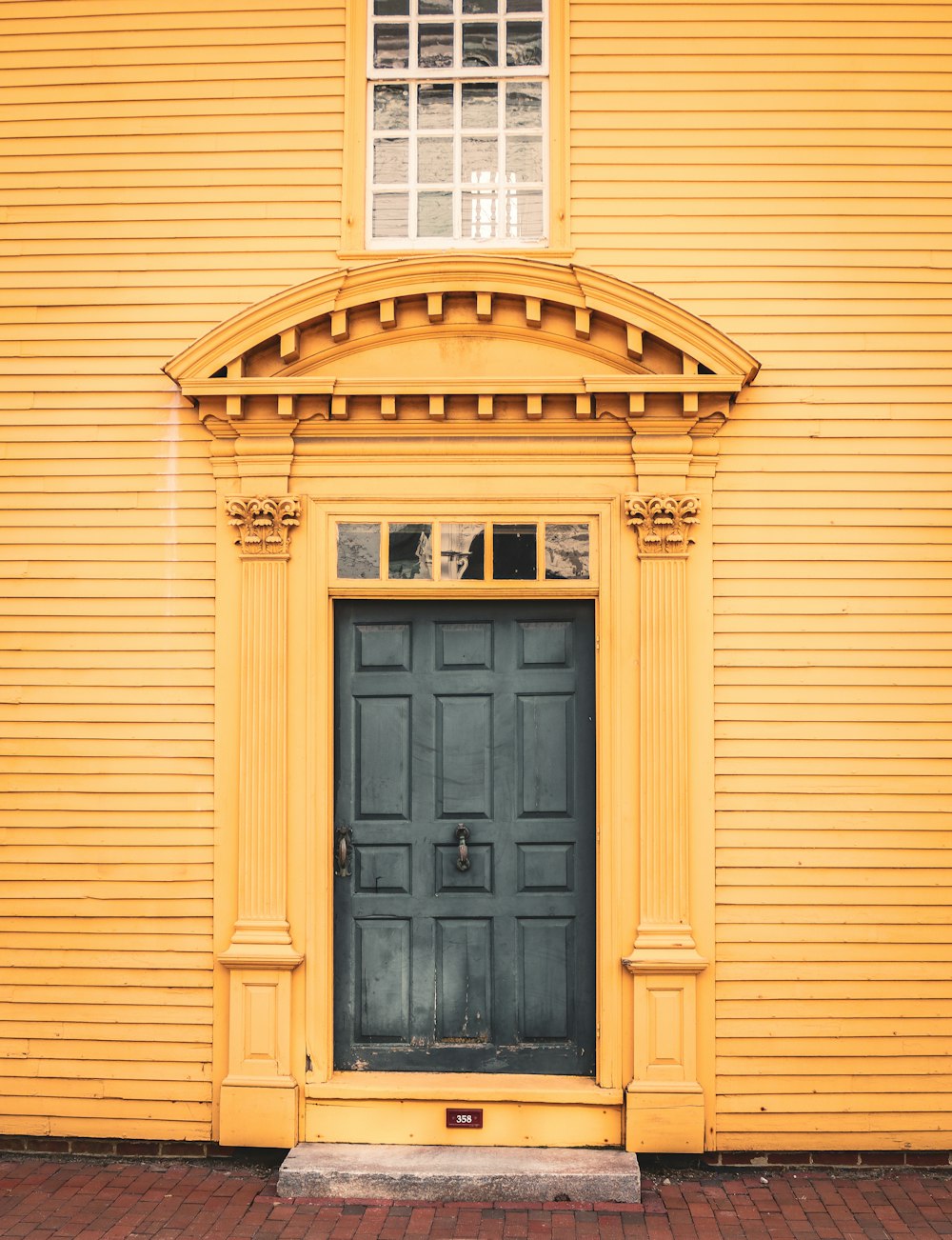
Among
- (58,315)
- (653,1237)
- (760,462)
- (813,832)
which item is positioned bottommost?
(653,1237)

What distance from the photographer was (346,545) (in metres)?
5.95

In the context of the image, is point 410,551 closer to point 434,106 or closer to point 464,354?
point 464,354

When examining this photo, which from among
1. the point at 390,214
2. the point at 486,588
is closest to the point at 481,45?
the point at 390,214

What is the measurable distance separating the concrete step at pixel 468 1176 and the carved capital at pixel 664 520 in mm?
3102

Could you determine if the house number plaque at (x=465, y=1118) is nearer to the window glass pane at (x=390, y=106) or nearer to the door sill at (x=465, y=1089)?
the door sill at (x=465, y=1089)

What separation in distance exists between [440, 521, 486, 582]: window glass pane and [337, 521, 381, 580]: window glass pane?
1.17 ft

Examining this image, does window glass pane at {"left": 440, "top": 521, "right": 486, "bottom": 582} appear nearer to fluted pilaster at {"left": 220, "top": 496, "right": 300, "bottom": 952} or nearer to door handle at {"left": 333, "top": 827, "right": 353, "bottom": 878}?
fluted pilaster at {"left": 220, "top": 496, "right": 300, "bottom": 952}

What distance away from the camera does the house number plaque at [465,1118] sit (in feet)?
18.6

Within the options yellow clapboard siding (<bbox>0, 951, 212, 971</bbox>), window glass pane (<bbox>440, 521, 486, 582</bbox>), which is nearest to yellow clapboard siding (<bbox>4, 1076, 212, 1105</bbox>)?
yellow clapboard siding (<bbox>0, 951, 212, 971</bbox>)

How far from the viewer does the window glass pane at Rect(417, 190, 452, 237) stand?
613cm

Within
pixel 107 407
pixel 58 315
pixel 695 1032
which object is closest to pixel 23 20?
pixel 58 315

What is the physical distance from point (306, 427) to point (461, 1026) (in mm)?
3333

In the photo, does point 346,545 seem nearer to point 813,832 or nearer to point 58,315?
point 58,315

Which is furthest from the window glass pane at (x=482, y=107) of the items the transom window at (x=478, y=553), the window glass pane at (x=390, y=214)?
the transom window at (x=478, y=553)
